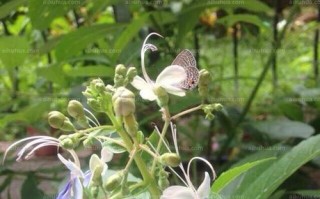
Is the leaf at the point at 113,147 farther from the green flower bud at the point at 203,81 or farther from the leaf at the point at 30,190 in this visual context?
the leaf at the point at 30,190

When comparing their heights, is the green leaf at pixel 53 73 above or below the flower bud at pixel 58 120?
below

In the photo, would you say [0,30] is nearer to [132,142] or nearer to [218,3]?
[218,3]

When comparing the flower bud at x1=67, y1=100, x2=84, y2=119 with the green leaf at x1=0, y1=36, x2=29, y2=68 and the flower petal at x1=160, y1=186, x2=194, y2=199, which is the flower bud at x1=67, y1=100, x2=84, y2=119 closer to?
the flower petal at x1=160, y1=186, x2=194, y2=199

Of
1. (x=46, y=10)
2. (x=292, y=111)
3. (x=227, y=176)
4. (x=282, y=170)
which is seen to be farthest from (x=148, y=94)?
(x=292, y=111)

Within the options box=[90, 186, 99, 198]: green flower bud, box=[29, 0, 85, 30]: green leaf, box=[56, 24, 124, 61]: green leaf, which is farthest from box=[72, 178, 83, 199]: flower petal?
box=[56, 24, 124, 61]: green leaf

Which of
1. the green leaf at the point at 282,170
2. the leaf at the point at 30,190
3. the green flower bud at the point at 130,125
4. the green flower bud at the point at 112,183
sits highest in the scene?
the green flower bud at the point at 130,125

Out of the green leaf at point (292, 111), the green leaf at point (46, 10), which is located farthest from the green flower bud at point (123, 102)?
the green leaf at point (292, 111)

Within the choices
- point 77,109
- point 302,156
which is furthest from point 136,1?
point 77,109
